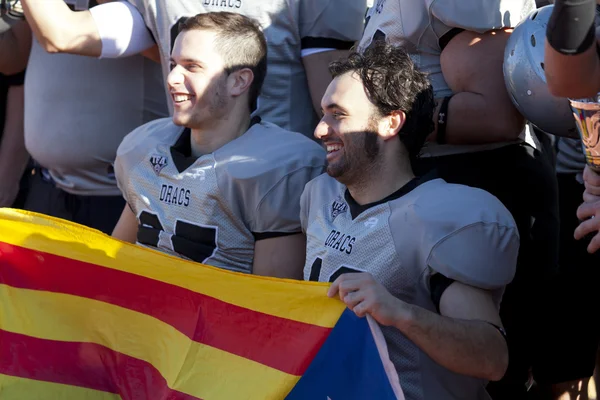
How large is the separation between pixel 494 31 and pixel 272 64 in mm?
962

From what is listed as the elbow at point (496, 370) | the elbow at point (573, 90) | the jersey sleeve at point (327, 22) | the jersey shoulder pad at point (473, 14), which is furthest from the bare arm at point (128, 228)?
the elbow at point (573, 90)

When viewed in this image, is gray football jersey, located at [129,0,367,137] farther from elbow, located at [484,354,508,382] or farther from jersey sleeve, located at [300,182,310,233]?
elbow, located at [484,354,508,382]

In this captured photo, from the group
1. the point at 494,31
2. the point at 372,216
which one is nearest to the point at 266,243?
the point at 372,216

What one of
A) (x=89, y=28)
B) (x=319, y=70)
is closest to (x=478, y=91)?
(x=319, y=70)

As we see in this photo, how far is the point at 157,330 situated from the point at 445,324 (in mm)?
874

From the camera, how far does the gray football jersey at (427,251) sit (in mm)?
2650

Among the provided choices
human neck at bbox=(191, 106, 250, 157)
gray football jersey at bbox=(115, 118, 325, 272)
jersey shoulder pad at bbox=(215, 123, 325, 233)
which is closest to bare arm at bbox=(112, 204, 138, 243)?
gray football jersey at bbox=(115, 118, 325, 272)

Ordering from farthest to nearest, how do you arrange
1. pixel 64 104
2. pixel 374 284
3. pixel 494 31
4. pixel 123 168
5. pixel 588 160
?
pixel 64 104 < pixel 123 168 < pixel 494 31 < pixel 588 160 < pixel 374 284

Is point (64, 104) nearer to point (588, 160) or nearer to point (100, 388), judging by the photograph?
point (100, 388)

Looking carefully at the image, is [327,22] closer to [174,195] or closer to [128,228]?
[174,195]

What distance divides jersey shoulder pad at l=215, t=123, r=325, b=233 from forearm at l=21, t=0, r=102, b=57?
82cm

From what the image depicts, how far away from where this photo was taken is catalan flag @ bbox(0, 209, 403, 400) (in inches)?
101

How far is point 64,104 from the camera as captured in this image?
13.9ft

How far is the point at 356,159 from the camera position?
9.77ft
